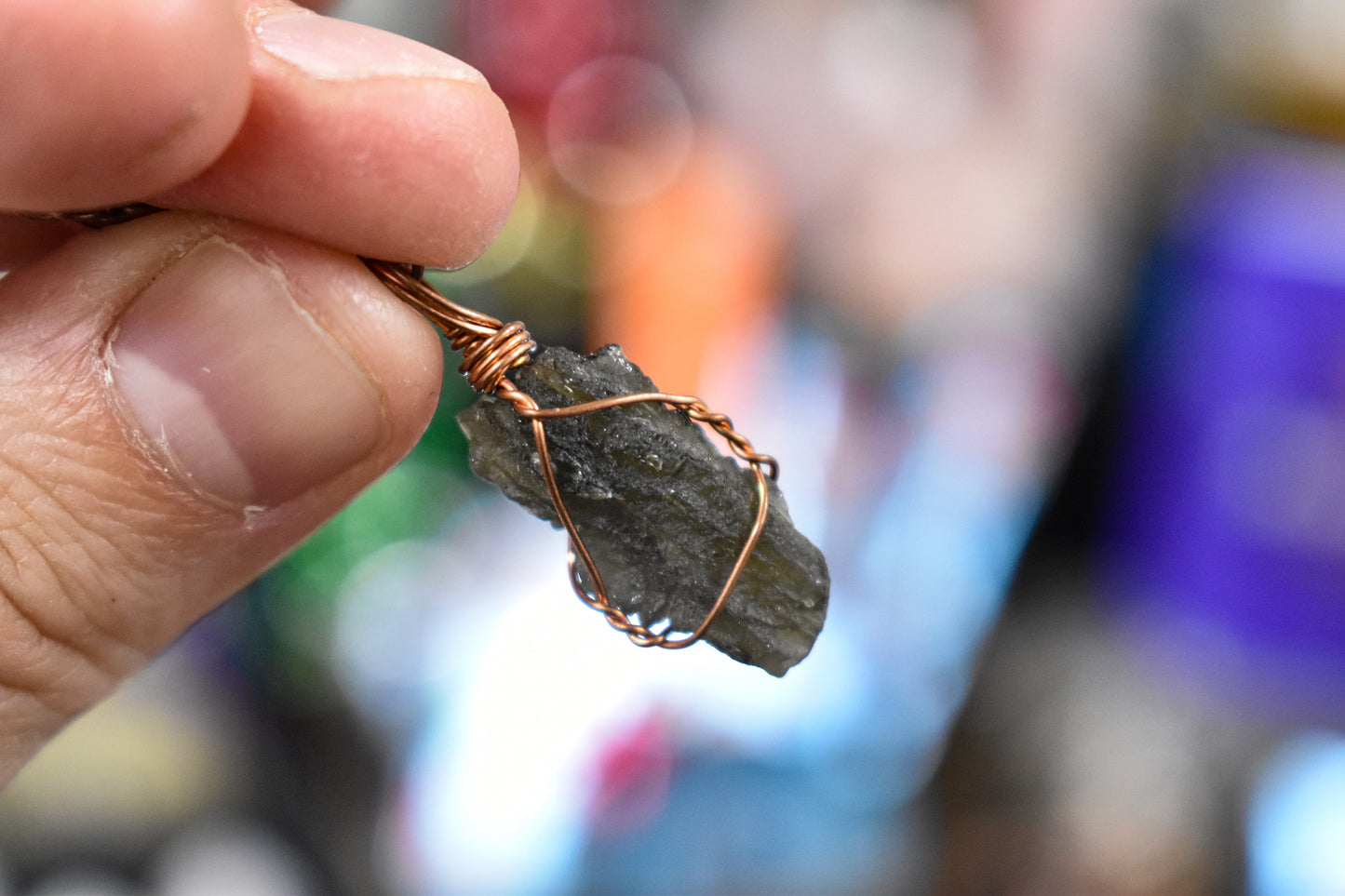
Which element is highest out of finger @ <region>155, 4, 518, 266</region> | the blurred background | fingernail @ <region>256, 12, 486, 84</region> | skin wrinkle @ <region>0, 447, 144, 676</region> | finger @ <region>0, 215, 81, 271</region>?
fingernail @ <region>256, 12, 486, 84</region>

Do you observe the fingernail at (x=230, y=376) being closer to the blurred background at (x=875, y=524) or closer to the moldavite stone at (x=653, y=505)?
the moldavite stone at (x=653, y=505)

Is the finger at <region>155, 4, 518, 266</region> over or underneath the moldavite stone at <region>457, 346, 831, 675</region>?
over

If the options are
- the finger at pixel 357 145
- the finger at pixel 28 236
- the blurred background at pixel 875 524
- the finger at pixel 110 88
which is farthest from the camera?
the blurred background at pixel 875 524

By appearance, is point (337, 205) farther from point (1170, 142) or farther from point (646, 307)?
point (1170, 142)

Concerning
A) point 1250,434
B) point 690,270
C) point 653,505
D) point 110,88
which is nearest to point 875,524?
point 690,270

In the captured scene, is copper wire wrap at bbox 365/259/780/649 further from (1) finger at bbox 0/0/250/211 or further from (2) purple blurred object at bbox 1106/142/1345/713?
(2) purple blurred object at bbox 1106/142/1345/713

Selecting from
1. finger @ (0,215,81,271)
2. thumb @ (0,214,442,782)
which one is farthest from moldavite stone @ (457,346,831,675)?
finger @ (0,215,81,271)

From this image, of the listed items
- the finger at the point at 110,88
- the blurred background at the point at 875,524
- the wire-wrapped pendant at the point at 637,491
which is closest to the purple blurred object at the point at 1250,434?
the blurred background at the point at 875,524
